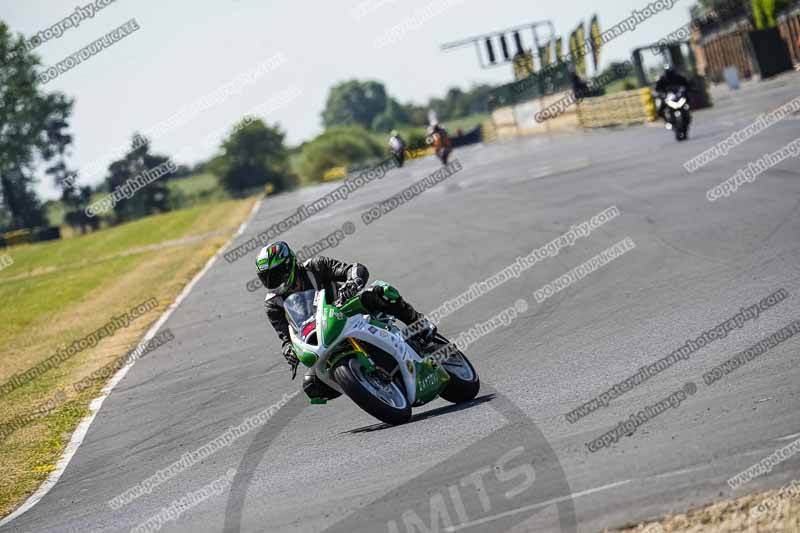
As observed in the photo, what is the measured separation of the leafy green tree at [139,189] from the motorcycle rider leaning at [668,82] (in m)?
67.7

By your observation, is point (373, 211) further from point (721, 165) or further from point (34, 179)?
point (34, 179)

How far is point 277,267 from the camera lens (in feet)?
30.7

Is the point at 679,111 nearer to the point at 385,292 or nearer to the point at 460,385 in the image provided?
the point at 460,385

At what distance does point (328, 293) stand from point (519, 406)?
1.89 m

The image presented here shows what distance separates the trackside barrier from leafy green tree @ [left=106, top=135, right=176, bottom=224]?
1953 inches

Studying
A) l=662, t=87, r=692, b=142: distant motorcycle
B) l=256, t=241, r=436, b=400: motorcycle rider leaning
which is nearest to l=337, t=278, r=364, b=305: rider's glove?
l=256, t=241, r=436, b=400: motorcycle rider leaning

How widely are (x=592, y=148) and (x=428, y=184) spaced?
222 inches

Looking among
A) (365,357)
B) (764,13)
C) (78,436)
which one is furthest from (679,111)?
(764,13)

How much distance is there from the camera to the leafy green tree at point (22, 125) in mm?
83438

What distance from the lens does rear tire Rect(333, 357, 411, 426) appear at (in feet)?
28.8

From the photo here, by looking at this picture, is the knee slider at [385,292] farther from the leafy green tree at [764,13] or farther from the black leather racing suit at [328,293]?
the leafy green tree at [764,13]

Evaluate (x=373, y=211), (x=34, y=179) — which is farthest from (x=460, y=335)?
(x=34, y=179)

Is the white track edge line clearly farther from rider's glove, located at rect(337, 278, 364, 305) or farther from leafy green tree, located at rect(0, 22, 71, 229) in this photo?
leafy green tree, located at rect(0, 22, 71, 229)

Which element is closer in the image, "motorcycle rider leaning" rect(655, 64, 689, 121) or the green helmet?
the green helmet
